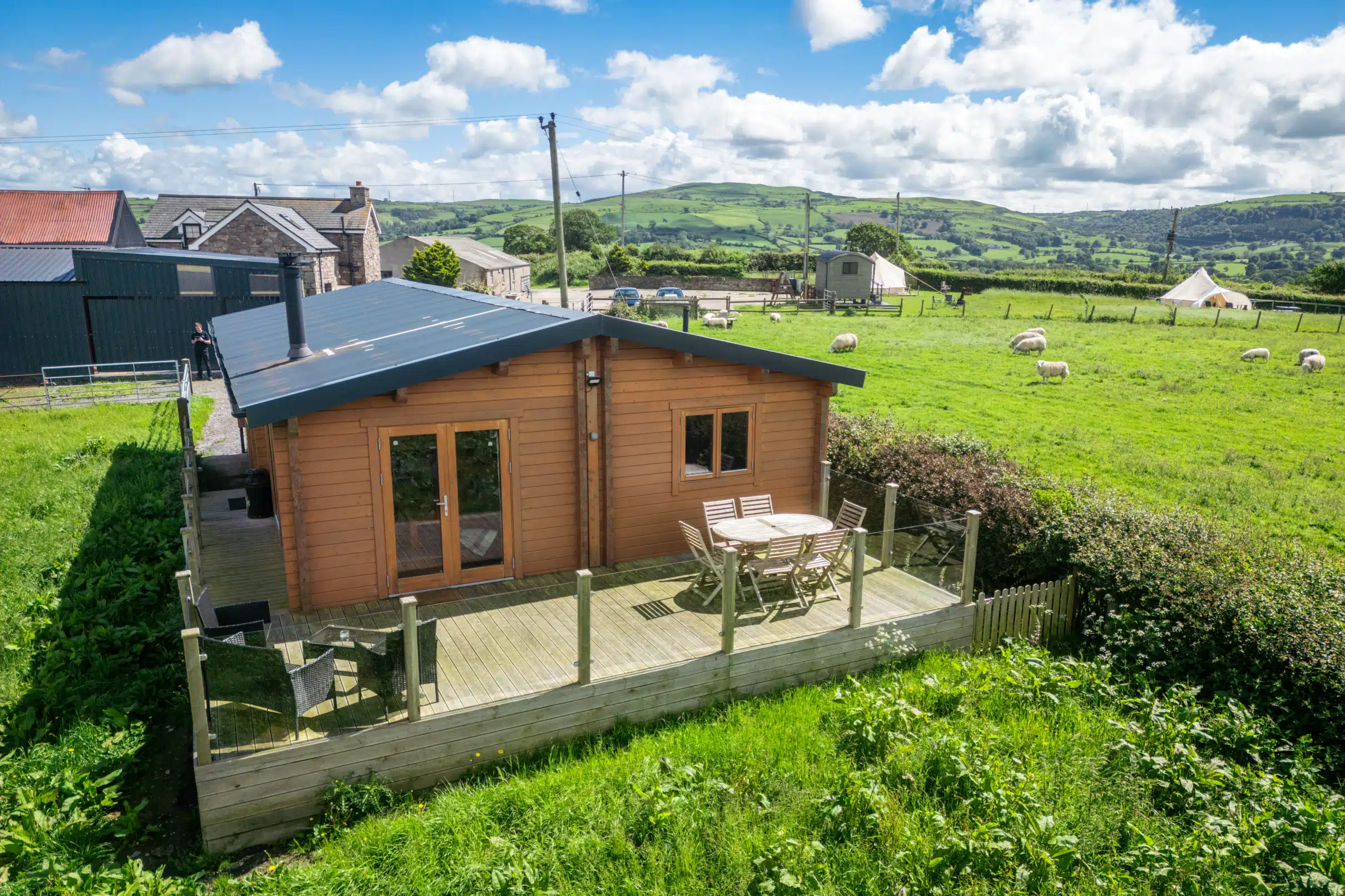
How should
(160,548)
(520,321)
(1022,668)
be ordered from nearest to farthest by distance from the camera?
(1022,668), (520,321), (160,548)

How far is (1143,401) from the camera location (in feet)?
68.3

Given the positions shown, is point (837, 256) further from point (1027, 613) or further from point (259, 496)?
point (259, 496)

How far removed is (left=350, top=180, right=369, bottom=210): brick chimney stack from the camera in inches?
2227

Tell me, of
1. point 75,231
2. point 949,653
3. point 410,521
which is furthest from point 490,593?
point 75,231

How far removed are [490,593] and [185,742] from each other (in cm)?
313

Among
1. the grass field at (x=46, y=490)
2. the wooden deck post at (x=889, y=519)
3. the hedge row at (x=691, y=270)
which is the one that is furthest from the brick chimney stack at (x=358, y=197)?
the wooden deck post at (x=889, y=519)

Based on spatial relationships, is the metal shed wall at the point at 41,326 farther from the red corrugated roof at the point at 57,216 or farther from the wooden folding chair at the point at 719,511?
the wooden folding chair at the point at 719,511

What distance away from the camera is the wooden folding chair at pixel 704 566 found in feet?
29.7

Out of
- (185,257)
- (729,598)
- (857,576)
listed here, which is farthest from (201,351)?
(857,576)

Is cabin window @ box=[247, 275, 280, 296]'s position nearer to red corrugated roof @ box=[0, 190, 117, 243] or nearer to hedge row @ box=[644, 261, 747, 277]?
red corrugated roof @ box=[0, 190, 117, 243]

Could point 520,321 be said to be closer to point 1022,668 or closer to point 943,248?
point 1022,668

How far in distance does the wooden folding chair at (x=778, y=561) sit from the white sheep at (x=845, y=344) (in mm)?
19774

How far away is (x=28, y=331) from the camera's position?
81.2 ft

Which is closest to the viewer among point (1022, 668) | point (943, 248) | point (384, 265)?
point (1022, 668)
